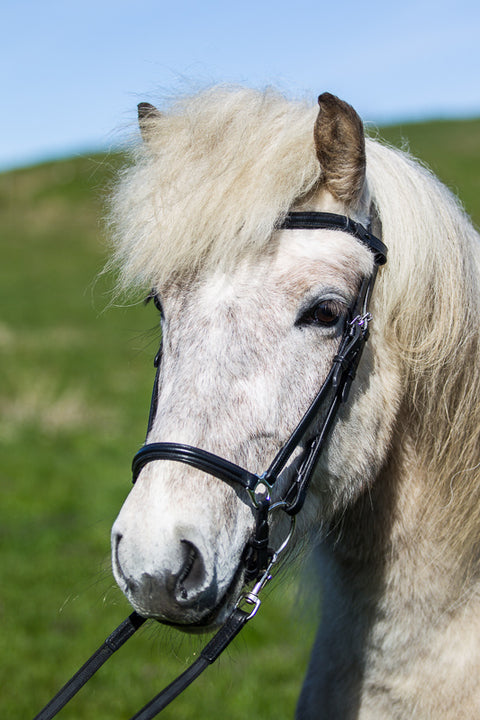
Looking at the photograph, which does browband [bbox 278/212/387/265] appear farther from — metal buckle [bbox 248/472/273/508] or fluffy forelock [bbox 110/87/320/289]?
metal buckle [bbox 248/472/273/508]

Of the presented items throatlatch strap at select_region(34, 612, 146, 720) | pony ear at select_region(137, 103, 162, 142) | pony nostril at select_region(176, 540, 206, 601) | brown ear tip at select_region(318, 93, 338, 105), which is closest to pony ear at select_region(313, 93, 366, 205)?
brown ear tip at select_region(318, 93, 338, 105)

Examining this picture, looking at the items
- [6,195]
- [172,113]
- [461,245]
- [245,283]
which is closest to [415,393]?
[461,245]

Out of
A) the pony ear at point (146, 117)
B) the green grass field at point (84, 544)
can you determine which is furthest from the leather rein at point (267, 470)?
the pony ear at point (146, 117)

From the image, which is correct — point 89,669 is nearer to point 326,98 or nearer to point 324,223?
point 324,223

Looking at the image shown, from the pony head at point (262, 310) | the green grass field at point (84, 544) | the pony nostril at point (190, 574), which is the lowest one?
the green grass field at point (84, 544)

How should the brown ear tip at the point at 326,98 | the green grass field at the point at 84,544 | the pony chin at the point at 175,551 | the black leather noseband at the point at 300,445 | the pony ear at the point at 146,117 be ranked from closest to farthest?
the pony chin at the point at 175,551, the black leather noseband at the point at 300,445, the brown ear tip at the point at 326,98, the pony ear at the point at 146,117, the green grass field at the point at 84,544

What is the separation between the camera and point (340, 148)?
1985 mm

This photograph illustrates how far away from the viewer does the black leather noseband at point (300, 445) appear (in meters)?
1.74

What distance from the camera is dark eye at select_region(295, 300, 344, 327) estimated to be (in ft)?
6.39

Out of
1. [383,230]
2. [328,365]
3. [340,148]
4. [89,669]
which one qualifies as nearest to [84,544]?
[89,669]

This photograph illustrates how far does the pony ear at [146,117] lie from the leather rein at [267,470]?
0.67m

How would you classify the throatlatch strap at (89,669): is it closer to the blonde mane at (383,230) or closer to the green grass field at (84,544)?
the green grass field at (84,544)

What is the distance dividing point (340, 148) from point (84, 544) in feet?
17.6

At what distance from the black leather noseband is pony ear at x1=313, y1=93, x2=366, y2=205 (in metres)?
0.10
